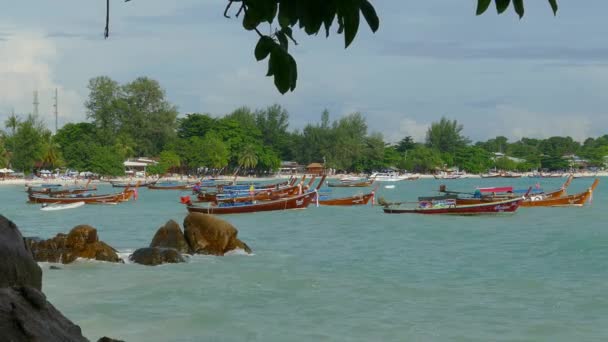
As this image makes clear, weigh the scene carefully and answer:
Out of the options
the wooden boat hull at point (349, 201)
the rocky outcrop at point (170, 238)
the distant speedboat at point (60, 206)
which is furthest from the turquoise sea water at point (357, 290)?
the wooden boat hull at point (349, 201)

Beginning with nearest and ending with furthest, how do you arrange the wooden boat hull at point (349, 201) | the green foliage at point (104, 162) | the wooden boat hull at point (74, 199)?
1. the wooden boat hull at point (74, 199)
2. the wooden boat hull at point (349, 201)
3. the green foliage at point (104, 162)

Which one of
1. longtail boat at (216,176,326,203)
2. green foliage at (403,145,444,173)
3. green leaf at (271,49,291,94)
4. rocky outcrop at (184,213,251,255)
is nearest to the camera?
green leaf at (271,49,291,94)

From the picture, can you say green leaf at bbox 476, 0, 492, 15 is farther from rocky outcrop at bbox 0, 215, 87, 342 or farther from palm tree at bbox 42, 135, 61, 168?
palm tree at bbox 42, 135, 61, 168

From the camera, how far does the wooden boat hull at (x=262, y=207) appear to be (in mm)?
40694

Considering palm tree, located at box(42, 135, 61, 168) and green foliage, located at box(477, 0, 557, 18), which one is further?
palm tree, located at box(42, 135, 61, 168)

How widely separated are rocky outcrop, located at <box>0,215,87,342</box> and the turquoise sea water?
796 centimetres

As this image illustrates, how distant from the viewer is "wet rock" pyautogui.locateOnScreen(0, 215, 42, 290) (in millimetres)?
4422

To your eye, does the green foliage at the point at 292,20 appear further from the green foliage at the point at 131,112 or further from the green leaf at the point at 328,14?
the green foliage at the point at 131,112

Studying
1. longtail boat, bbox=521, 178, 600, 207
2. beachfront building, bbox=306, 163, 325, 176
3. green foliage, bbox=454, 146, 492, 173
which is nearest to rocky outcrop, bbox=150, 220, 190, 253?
longtail boat, bbox=521, 178, 600, 207

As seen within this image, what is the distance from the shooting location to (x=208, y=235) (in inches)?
875

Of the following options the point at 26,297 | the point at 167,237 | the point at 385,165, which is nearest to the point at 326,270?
the point at 167,237

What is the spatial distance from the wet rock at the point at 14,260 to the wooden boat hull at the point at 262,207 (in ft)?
116

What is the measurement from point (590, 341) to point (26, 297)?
11.0m

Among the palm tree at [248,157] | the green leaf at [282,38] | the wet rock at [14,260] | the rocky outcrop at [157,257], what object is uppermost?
the palm tree at [248,157]
